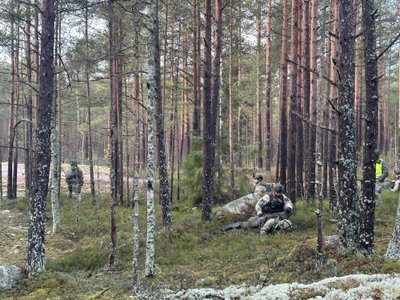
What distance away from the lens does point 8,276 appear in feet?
27.3

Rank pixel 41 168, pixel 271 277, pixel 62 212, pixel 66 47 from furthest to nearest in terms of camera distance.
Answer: pixel 66 47
pixel 62 212
pixel 41 168
pixel 271 277

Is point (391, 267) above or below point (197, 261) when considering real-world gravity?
above

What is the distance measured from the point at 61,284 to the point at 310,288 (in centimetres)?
595

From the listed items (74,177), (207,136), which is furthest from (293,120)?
(74,177)

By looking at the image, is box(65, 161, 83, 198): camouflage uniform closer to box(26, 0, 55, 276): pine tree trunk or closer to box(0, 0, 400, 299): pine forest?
box(0, 0, 400, 299): pine forest

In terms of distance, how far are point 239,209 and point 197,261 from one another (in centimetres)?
392

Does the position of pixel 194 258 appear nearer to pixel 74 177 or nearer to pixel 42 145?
pixel 42 145

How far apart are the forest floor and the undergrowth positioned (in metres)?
0.02

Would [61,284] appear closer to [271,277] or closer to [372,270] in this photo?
[271,277]

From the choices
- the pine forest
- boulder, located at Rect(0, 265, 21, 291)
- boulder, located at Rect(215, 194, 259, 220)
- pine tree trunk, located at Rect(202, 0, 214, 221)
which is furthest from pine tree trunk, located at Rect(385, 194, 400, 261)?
boulder, located at Rect(0, 265, 21, 291)

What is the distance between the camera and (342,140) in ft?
23.0

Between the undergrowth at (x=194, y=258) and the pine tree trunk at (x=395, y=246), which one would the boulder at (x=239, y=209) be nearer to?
the undergrowth at (x=194, y=258)

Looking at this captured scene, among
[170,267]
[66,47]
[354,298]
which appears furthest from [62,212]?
[354,298]

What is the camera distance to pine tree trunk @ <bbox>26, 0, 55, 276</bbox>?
9.14m
